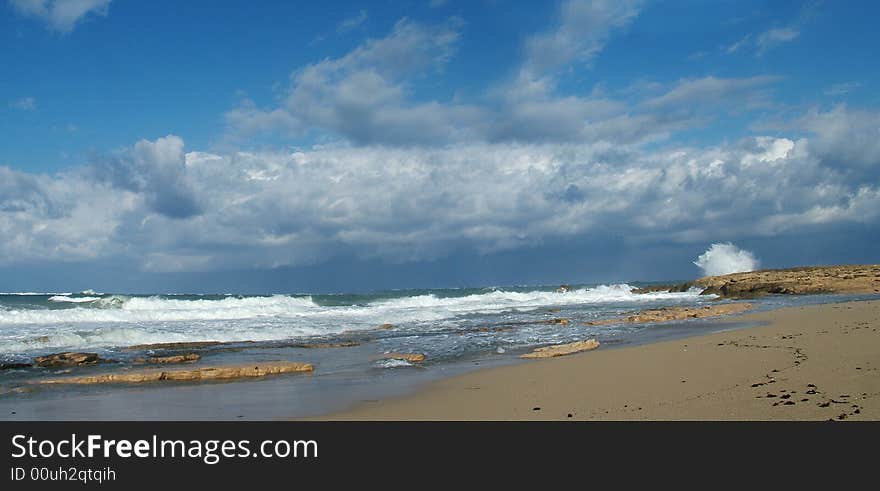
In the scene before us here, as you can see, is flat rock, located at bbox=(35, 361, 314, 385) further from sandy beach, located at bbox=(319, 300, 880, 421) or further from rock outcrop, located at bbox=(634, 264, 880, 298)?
rock outcrop, located at bbox=(634, 264, 880, 298)

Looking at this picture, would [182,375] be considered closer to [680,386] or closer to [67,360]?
[67,360]

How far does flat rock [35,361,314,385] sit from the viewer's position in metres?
11.6

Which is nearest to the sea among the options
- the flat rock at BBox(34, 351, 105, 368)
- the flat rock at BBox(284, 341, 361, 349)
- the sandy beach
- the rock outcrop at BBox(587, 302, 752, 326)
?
the flat rock at BBox(284, 341, 361, 349)

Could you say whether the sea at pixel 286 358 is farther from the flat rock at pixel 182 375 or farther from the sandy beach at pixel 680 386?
the sandy beach at pixel 680 386

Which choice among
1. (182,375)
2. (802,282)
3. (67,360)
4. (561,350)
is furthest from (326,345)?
(802,282)

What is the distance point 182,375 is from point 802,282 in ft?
147

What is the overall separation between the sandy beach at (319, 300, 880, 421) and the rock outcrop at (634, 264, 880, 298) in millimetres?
32843

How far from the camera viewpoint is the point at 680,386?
8.23 m

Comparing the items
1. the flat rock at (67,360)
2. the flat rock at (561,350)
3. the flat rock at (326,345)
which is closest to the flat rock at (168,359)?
the flat rock at (67,360)
